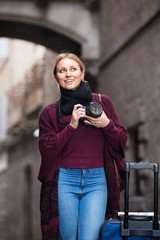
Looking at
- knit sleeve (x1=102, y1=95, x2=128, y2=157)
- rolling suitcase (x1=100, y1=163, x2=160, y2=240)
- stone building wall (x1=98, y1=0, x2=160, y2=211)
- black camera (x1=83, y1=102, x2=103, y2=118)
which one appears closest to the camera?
rolling suitcase (x1=100, y1=163, x2=160, y2=240)

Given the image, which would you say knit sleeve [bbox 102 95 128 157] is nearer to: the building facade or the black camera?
the black camera

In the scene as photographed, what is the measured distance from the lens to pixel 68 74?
3.02 m

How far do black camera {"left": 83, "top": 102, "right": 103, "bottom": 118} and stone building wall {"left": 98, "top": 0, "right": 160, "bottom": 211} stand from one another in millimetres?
4687

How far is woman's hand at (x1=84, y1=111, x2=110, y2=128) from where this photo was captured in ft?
9.46

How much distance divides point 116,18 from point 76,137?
710 cm

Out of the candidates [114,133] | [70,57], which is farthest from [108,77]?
[114,133]

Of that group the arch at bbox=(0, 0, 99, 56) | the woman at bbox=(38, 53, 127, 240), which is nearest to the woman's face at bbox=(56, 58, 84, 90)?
the woman at bbox=(38, 53, 127, 240)

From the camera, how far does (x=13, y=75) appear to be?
21.2 meters

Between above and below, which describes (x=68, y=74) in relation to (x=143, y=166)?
above

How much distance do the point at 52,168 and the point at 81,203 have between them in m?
0.26

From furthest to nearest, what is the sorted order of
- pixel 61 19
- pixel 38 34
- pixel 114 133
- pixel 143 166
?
pixel 38 34
pixel 61 19
pixel 114 133
pixel 143 166

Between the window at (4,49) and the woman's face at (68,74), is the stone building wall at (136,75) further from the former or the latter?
the window at (4,49)

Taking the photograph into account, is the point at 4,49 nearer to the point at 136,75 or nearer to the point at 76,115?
the point at 136,75

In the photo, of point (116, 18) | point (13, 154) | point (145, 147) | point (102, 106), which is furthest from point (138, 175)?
point (13, 154)
